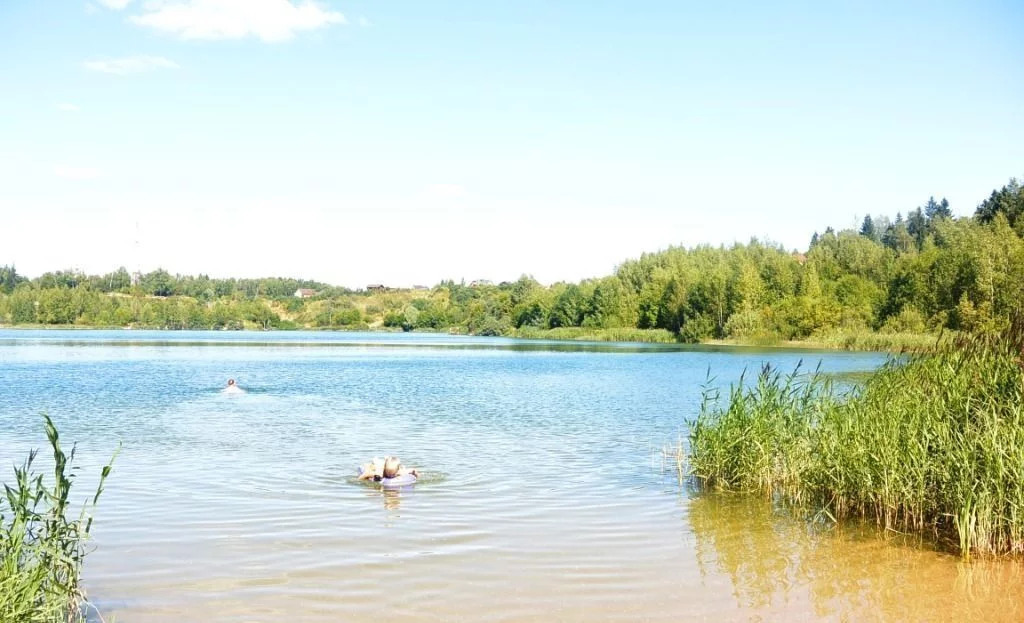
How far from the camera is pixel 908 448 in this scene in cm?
1080

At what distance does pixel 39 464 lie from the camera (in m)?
16.5

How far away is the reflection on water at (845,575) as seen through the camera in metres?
8.45

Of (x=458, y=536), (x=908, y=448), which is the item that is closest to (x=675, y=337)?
(x=908, y=448)

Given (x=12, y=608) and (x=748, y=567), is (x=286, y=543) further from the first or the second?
(x=748, y=567)

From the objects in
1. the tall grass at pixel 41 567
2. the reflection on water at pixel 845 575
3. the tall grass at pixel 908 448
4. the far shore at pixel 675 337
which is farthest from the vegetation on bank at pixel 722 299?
the tall grass at pixel 41 567

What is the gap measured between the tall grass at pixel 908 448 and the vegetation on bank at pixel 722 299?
186cm

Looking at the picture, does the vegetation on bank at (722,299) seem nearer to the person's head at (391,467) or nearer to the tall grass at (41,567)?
the person's head at (391,467)

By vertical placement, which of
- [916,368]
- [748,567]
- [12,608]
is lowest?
[748,567]

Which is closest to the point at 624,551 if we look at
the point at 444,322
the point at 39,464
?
the point at 39,464

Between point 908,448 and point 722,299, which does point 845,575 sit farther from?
point 722,299

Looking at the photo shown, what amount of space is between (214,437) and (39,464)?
4978 mm

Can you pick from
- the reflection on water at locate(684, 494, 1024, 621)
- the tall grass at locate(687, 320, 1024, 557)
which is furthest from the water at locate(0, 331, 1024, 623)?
the tall grass at locate(687, 320, 1024, 557)

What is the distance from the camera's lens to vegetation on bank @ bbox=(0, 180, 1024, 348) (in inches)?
2707

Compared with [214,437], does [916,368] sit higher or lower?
higher
